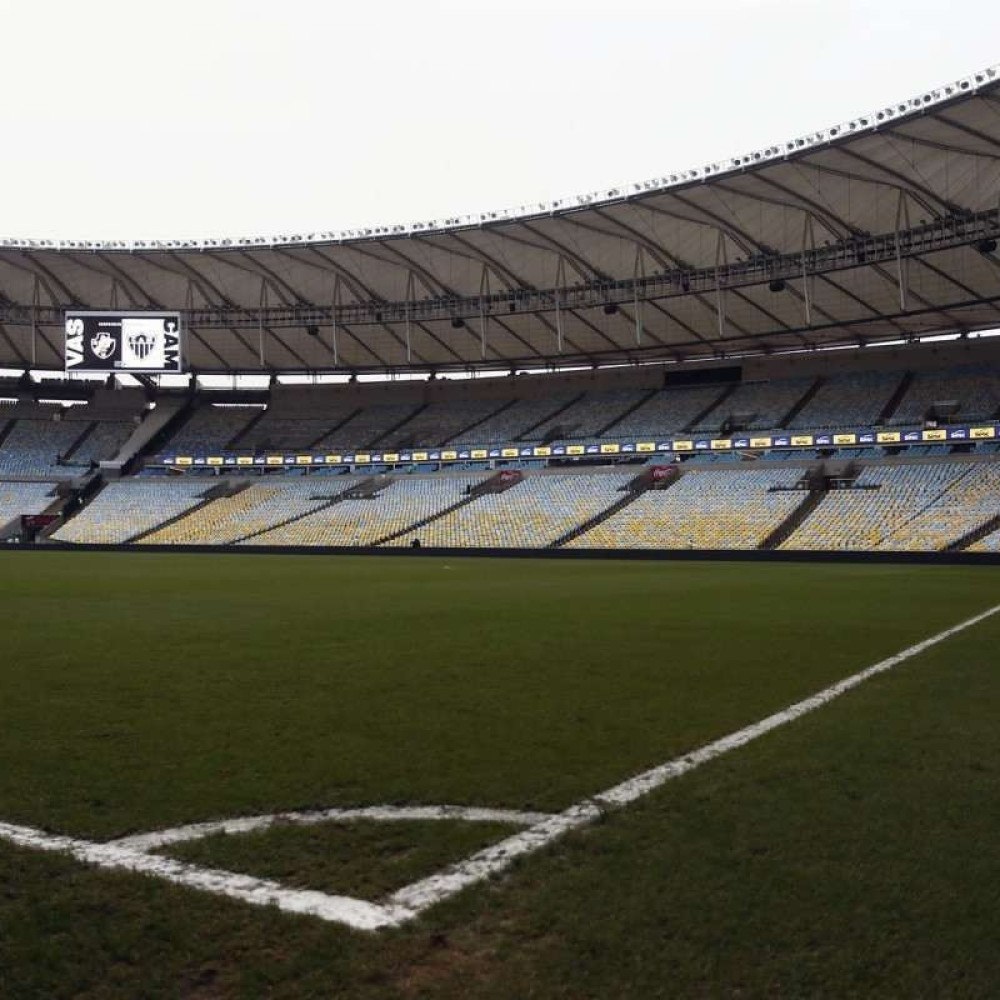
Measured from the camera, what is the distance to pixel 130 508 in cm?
5531

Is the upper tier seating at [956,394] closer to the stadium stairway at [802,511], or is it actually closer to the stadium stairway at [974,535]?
the stadium stairway at [802,511]

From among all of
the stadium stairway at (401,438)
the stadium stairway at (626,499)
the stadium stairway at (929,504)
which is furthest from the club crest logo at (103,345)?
the stadium stairway at (929,504)

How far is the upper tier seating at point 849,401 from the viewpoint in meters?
48.9

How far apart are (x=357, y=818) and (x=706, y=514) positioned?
39.4 meters

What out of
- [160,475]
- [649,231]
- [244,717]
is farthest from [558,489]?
[244,717]

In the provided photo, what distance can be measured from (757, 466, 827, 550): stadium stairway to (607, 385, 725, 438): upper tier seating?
11.0 meters

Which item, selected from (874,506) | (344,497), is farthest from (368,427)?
(874,506)

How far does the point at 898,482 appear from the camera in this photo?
137 ft

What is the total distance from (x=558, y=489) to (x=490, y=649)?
3880cm

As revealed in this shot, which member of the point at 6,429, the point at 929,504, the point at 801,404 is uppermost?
the point at 801,404

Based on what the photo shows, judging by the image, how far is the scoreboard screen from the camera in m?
49.7

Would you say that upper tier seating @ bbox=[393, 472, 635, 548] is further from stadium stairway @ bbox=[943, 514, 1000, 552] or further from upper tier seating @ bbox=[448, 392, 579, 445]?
stadium stairway @ bbox=[943, 514, 1000, 552]

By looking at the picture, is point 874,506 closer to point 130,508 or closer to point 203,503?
point 203,503

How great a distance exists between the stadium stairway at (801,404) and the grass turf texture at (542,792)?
3989 centimetres
